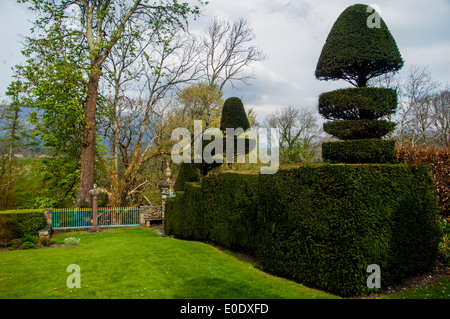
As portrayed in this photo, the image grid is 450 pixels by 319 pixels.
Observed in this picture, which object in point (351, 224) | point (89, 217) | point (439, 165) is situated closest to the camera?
point (351, 224)

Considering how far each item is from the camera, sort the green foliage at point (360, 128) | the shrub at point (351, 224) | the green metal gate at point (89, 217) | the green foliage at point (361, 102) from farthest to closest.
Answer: the green metal gate at point (89, 217) < the green foliage at point (361, 102) < the green foliage at point (360, 128) < the shrub at point (351, 224)

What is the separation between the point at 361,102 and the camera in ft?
22.3

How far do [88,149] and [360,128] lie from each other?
16744mm

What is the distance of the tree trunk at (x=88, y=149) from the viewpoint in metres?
18.4

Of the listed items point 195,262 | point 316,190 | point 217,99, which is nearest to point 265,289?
point 316,190

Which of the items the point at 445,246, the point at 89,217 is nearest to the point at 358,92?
the point at 445,246

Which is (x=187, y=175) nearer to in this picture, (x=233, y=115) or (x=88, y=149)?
(x=233, y=115)

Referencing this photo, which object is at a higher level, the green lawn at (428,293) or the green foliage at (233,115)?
the green foliage at (233,115)

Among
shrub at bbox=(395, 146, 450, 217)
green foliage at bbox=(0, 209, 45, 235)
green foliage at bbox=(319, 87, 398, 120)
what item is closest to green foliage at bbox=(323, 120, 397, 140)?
green foliage at bbox=(319, 87, 398, 120)

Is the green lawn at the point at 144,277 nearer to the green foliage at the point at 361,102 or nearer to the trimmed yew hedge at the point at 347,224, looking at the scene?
the trimmed yew hedge at the point at 347,224

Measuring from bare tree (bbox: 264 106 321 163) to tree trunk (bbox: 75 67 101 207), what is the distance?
65.8ft

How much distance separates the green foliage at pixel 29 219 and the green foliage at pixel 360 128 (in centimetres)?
1486

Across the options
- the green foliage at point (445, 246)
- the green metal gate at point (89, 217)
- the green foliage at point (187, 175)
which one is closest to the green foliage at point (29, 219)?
the green metal gate at point (89, 217)

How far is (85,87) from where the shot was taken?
19438 mm
